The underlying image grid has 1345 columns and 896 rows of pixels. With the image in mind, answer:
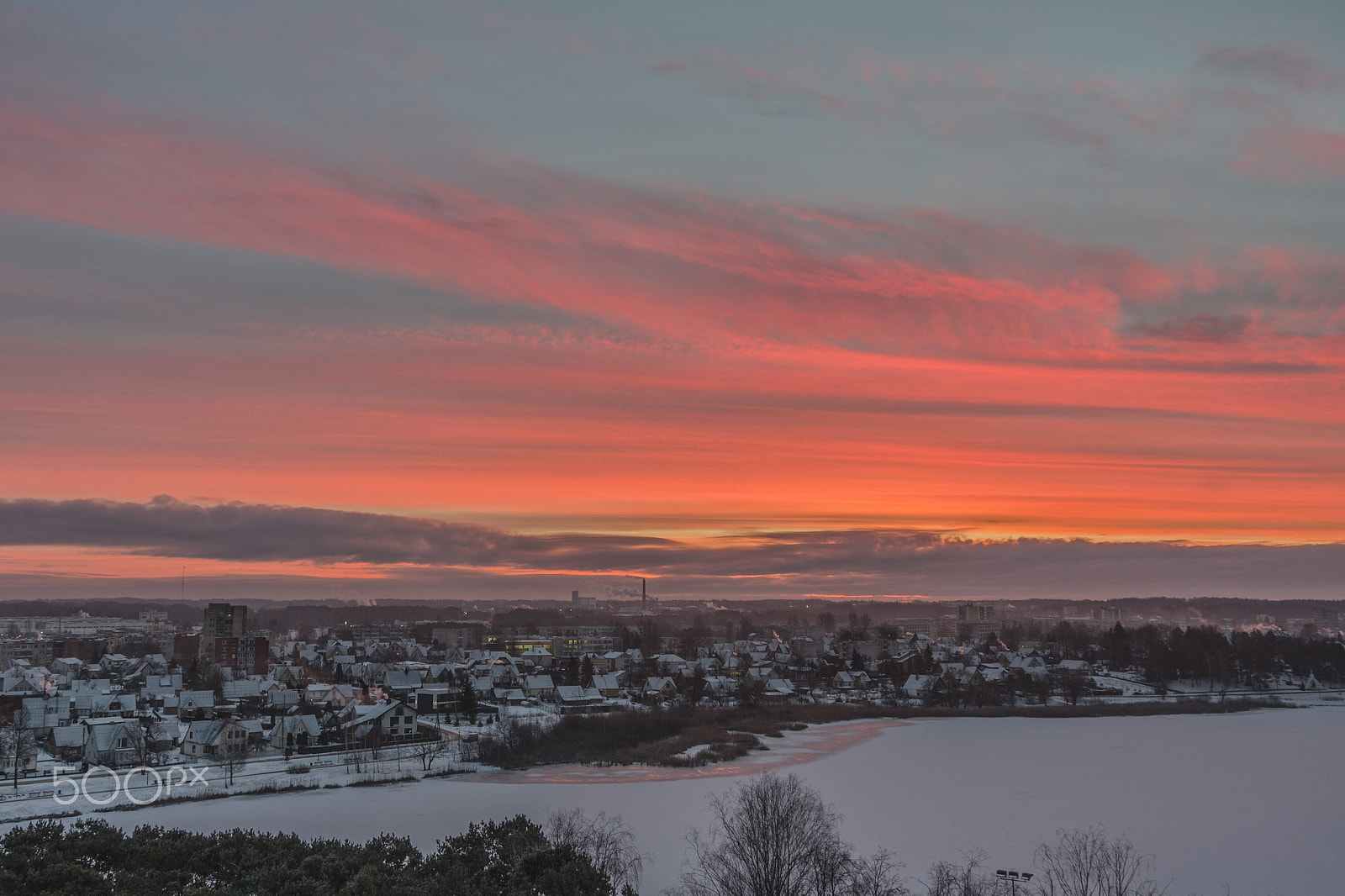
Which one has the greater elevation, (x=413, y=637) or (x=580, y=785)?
(x=580, y=785)

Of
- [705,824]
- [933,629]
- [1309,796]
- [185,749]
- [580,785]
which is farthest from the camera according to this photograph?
[933,629]

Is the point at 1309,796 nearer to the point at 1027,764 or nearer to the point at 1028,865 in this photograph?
the point at 1027,764

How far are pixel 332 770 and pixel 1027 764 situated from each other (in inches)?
992

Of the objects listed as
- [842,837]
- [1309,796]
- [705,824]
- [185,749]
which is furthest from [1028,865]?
[185,749]

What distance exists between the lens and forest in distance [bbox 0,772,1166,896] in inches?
497

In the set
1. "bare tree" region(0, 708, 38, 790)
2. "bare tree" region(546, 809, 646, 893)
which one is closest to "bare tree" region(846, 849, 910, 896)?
"bare tree" region(546, 809, 646, 893)

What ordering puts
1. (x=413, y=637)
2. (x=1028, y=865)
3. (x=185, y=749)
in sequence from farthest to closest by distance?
(x=413, y=637)
(x=185, y=749)
(x=1028, y=865)

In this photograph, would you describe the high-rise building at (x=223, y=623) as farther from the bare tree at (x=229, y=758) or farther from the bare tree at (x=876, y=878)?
the bare tree at (x=876, y=878)

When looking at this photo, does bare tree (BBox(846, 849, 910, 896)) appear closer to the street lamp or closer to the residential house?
the street lamp

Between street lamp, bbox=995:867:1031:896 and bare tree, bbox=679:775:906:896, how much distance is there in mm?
1827

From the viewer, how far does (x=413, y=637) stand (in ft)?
398

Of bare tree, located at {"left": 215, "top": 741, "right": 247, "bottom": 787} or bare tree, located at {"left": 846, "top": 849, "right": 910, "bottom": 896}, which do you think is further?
bare tree, located at {"left": 215, "top": 741, "right": 247, "bottom": 787}

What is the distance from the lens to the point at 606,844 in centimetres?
1847

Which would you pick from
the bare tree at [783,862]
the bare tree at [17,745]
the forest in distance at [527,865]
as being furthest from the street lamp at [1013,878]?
the bare tree at [17,745]
